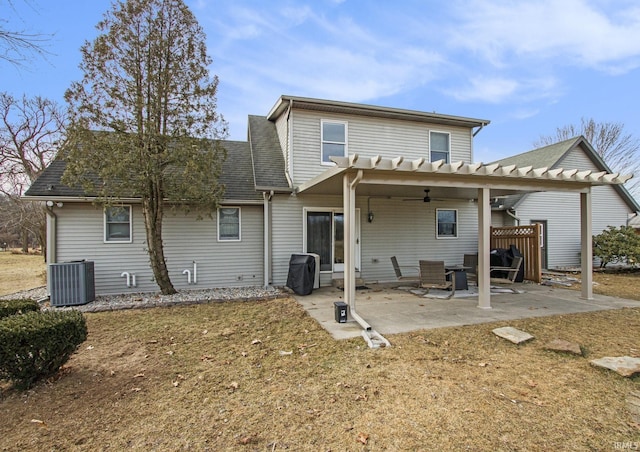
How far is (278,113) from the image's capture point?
35.5ft

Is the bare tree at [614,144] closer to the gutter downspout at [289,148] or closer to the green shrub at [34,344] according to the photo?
the gutter downspout at [289,148]

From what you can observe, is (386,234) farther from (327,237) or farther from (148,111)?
(148,111)

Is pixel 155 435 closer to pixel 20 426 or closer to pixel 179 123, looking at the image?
pixel 20 426

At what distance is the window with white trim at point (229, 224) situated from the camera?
9.30 metres

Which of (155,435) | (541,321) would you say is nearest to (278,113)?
(541,321)

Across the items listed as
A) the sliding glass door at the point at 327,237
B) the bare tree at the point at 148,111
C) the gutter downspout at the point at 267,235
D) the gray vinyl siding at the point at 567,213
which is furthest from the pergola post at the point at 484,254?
the gray vinyl siding at the point at 567,213

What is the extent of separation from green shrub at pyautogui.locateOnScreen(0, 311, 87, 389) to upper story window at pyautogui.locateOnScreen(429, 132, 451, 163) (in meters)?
10.3

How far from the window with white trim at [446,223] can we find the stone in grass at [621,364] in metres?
7.09

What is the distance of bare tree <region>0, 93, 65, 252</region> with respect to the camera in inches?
659

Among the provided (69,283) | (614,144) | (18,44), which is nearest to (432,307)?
(18,44)

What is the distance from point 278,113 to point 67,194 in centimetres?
636

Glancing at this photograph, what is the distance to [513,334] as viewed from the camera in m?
4.96

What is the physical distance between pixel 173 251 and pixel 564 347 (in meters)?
8.70

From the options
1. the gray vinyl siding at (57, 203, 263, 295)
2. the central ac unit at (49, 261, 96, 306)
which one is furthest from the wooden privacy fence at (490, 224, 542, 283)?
the central ac unit at (49, 261, 96, 306)
